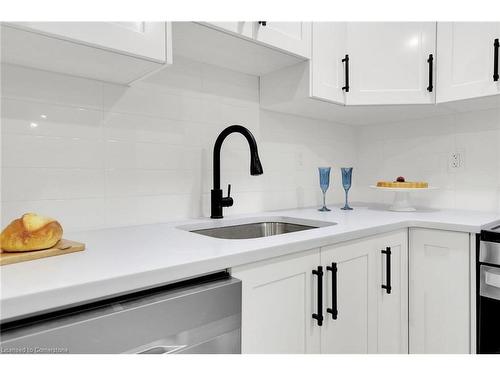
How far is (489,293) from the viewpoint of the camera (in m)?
1.33

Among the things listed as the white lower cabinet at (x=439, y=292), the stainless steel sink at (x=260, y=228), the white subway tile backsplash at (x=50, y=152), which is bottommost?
the white lower cabinet at (x=439, y=292)

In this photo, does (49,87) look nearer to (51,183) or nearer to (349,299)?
(51,183)

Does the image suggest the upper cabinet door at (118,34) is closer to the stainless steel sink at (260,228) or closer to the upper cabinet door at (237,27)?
the upper cabinet door at (237,27)

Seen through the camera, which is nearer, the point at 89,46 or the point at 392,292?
the point at 89,46

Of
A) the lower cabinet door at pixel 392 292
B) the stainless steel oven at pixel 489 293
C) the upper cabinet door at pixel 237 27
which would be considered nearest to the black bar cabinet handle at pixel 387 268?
the lower cabinet door at pixel 392 292

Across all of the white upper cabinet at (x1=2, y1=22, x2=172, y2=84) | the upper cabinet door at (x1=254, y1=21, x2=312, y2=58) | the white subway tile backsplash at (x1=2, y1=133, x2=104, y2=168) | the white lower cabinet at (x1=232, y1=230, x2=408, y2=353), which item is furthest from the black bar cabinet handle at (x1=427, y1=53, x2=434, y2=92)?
the white subway tile backsplash at (x1=2, y1=133, x2=104, y2=168)

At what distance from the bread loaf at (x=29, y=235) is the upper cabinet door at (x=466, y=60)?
5.56 feet

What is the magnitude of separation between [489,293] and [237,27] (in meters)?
1.37

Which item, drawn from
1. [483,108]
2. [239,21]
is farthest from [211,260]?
[483,108]

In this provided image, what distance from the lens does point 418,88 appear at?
1.69 meters

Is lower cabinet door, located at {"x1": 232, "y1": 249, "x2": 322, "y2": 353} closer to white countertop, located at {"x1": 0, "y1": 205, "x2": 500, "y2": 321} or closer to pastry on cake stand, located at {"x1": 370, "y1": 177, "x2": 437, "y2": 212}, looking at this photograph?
white countertop, located at {"x1": 0, "y1": 205, "x2": 500, "y2": 321}

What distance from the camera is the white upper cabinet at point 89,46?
0.88 metres

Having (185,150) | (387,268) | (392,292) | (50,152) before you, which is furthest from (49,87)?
(392,292)
